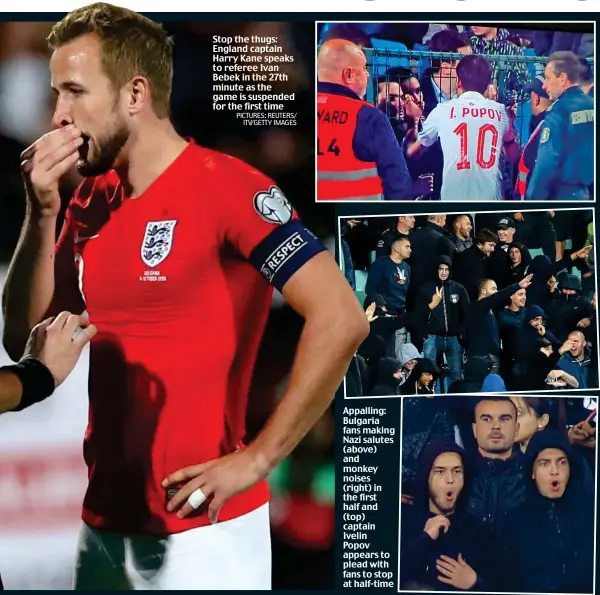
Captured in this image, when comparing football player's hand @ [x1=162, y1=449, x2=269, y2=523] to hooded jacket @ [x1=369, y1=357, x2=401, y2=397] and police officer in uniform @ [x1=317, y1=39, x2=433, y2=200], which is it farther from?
police officer in uniform @ [x1=317, y1=39, x2=433, y2=200]

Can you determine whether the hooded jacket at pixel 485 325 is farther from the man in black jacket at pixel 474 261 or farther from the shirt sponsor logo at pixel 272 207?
the shirt sponsor logo at pixel 272 207

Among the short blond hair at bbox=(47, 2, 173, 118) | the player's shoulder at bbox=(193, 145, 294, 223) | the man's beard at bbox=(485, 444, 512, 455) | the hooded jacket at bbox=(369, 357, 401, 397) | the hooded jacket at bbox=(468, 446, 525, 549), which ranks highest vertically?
the short blond hair at bbox=(47, 2, 173, 118)

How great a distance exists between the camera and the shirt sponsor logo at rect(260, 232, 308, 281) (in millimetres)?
2123

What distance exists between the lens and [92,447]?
2225mm

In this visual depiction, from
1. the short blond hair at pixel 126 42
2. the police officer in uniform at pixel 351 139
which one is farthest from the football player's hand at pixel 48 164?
the police officer in uniform at pixel 351 139

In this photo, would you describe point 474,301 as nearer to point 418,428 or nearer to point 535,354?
point 535,354

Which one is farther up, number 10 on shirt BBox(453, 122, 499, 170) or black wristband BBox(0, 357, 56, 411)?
number 10 on shirt BBox(453, 122, 499, 170)

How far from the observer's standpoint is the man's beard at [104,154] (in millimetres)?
2160

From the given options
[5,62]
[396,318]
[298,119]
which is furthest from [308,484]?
[5,62]

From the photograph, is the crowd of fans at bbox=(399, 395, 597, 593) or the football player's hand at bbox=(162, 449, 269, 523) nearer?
the football player's hand at bbox=(162, 449, 269, 523)

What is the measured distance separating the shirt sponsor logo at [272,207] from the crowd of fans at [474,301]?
0.17 m

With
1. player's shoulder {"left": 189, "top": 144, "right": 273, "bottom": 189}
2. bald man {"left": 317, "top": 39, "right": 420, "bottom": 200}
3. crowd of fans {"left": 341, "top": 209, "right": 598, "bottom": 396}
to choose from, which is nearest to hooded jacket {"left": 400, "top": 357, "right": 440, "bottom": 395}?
crowd of fans {"left": 341, "top": 209, "right": 598, "bottom": 396}

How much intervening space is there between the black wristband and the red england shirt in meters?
0.11

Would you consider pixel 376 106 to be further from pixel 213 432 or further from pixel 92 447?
pixel 92 447
